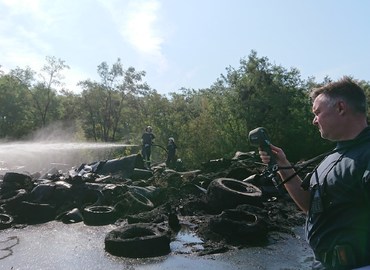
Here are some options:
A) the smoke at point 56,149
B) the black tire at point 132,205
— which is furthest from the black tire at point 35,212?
the smoke at point 56,149

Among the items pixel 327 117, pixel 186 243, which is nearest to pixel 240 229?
pixel 186 243

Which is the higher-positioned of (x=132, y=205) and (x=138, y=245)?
(x=132, y=205)

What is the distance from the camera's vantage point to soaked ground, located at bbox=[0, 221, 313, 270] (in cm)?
714

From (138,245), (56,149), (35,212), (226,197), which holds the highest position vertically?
(56,149)

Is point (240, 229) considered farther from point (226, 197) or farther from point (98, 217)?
point (98, 217)

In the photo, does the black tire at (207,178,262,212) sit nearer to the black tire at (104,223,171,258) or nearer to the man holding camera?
the black tire at (104,223,171,258)

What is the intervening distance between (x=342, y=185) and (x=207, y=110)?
36.4 metres

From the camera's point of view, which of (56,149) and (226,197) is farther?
(56,149)

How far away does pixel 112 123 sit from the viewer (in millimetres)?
74125

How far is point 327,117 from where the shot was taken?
233 cm

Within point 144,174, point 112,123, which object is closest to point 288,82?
point 144,174

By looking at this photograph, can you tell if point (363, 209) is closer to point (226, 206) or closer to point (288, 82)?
point (226, 206)

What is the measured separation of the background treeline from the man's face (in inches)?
429

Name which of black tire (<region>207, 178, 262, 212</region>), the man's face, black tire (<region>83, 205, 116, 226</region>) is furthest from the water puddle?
the man's face
